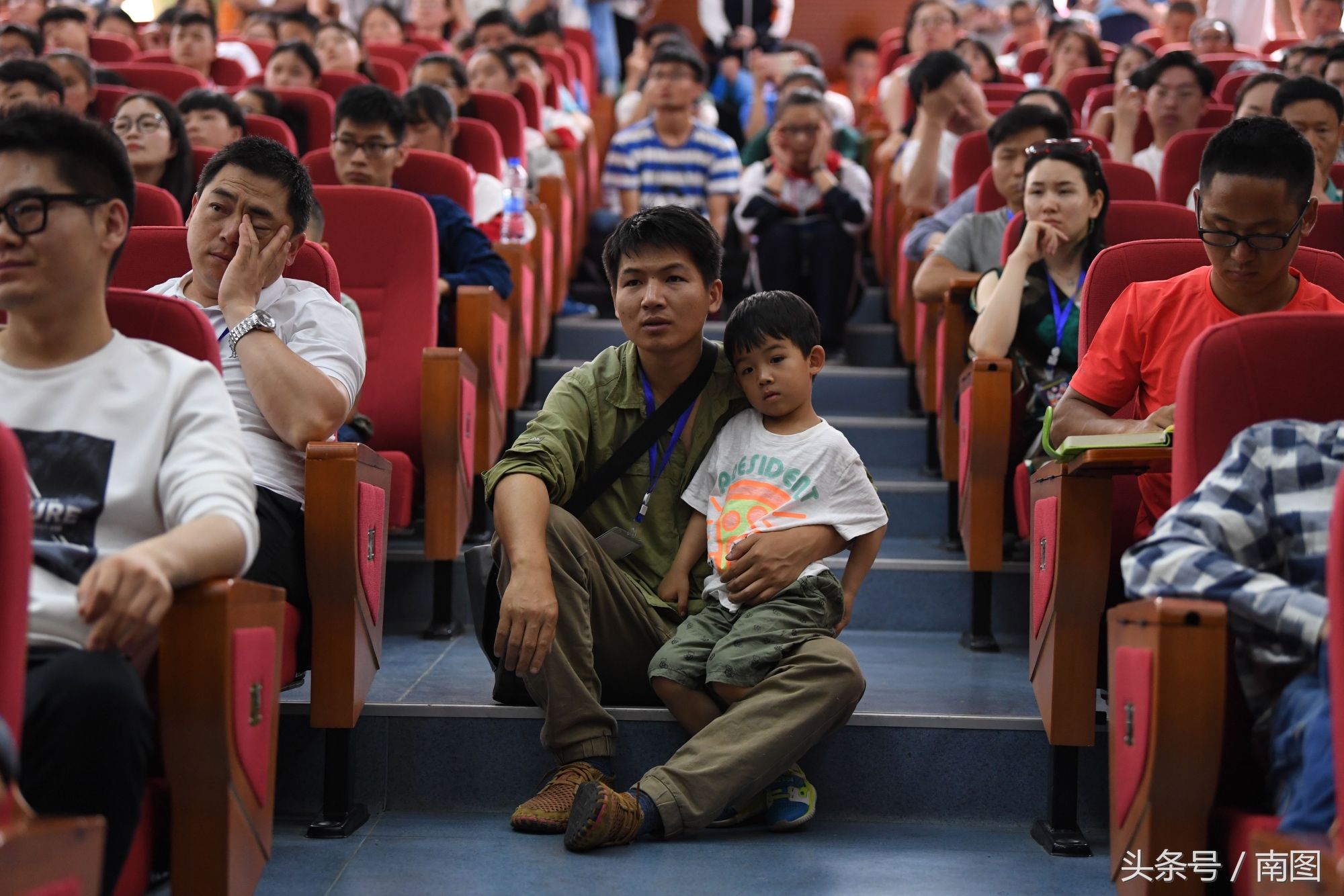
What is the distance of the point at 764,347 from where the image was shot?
2.07m

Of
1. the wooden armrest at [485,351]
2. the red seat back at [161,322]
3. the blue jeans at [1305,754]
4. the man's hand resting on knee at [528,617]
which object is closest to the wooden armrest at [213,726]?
the red seat back at [161,322]

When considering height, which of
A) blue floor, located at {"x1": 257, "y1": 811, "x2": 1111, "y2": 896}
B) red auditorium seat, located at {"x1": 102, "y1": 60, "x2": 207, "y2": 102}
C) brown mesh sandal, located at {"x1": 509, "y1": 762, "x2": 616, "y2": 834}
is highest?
red auditorium seat, located at {"x1": 102, "y1": 60, "x2": 207, "y2": 102}

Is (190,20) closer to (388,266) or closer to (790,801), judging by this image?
(388,266)

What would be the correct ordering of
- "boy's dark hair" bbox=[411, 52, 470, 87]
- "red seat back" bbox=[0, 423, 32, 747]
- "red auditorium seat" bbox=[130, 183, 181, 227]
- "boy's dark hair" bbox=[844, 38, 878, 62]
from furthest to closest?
"boy's dark hair" bbox=[844, 38, 878, 62] < "boy's dark hair" bbox=[411, 52, 470, 87] < "red auditorium seat" bbox=[130, 183, 181, 227] < "red seat back" bbox=[0, 423, 32, 747]

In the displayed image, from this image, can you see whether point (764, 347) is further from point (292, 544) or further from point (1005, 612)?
point (1005, 612)

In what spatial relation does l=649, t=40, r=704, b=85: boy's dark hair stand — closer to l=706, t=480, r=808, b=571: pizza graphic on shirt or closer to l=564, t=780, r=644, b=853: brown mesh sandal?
l=706, t=480, r=808, b=571: pizza graphic on shirt

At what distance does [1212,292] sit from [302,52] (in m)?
3.56

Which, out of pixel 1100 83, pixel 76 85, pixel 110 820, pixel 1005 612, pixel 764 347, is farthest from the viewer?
pixel 1100 83

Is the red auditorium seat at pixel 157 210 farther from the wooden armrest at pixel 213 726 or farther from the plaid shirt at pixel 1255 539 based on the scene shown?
the plaid shirt at pixel 1255 539

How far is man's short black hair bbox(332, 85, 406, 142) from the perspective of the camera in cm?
321

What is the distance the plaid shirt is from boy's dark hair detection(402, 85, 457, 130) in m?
2.68

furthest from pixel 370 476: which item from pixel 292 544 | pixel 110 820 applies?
pixel 110 820

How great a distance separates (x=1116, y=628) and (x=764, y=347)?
714 millimetres

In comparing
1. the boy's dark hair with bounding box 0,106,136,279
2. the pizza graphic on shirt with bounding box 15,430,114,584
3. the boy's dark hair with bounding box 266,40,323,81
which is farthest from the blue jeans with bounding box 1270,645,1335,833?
the boy's dark hair with bounding box 266,40,323,81
